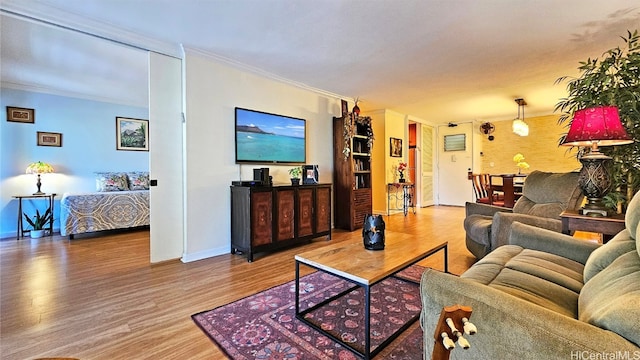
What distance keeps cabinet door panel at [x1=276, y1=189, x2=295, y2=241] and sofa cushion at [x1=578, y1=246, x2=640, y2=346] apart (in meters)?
2.88

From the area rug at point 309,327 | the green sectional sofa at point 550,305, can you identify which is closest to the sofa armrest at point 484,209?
the area rug at point 309,327

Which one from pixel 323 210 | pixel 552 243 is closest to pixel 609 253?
pixel 552 243

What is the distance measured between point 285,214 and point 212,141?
1.30m

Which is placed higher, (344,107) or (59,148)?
(344,107)

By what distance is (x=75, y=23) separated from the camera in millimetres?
2482

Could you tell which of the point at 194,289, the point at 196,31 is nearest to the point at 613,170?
the point at 194,289

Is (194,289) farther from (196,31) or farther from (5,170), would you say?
(5,170)

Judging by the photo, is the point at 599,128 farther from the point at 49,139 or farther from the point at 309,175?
the point at 49,139

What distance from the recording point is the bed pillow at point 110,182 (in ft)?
16.8

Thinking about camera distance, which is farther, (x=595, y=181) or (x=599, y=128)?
(x=595, y=181)

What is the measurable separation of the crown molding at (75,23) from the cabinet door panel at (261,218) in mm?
1948

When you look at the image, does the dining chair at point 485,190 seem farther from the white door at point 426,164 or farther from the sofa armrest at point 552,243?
the sofa armrest at point 552,243

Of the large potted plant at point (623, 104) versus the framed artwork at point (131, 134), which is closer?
the large potted plant at point (623, 104)

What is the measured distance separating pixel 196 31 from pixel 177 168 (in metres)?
1.52
